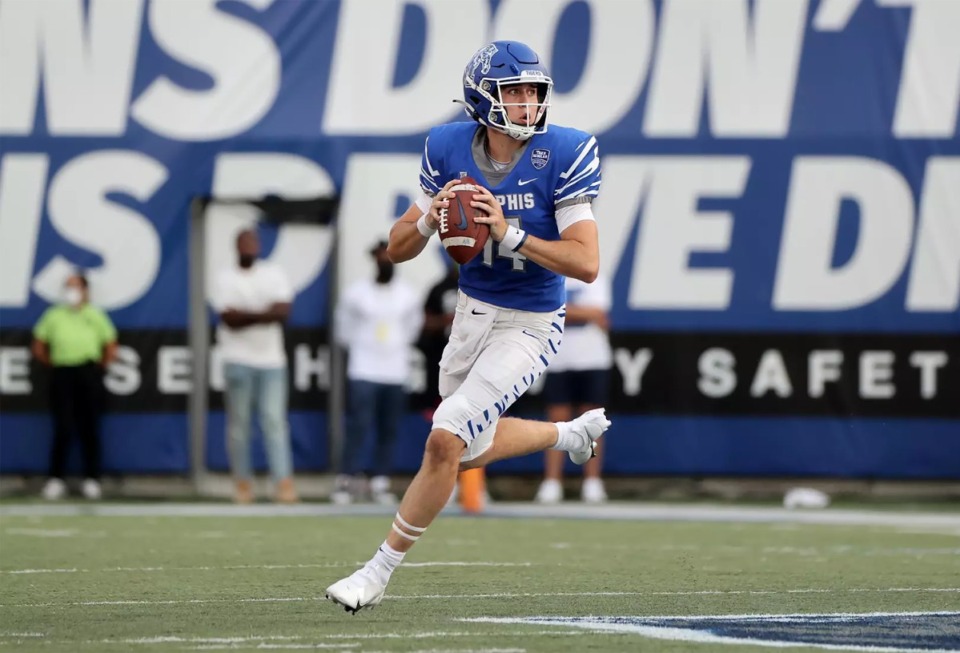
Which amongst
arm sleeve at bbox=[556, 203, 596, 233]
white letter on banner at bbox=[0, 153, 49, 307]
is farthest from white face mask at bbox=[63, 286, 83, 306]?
arm sleeve at bbox=[556, 203, 596, 233]

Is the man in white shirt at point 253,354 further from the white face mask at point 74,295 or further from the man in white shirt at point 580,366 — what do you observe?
the man in white shirt at point 580,366

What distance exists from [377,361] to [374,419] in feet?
1.56

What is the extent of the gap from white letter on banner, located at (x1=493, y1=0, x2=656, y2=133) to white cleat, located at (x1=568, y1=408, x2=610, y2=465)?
6996 millimetres

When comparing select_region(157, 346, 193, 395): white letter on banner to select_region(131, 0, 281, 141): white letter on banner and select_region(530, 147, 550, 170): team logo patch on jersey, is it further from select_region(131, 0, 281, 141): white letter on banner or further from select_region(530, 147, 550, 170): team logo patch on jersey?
select_region(530, 147, 550, 170): team logo patch on jersey

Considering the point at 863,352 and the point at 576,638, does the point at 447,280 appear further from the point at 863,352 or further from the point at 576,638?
the point at 576,638

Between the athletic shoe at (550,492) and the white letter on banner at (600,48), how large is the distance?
264cm

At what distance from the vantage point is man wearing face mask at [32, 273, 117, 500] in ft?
44.1

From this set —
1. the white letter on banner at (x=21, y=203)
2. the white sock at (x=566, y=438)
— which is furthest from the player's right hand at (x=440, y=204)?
the white letter on banner at (x=21, y=203)

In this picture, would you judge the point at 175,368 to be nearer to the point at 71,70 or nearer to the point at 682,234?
the point at 71,70

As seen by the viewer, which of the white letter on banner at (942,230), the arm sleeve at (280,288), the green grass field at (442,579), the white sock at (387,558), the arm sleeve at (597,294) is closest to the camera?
the green grass field at (442,579)

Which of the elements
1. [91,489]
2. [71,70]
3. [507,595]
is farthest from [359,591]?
[71,70]

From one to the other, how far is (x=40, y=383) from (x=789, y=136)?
5860 mm

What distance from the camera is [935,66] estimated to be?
1371 centimetres

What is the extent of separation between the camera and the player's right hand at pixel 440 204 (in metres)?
6.10
